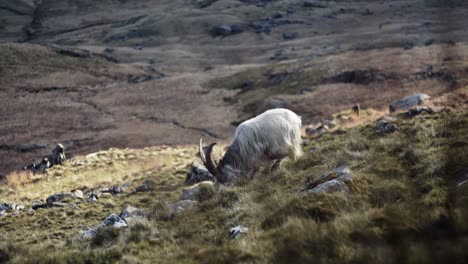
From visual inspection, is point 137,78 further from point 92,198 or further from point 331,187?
point 331,187

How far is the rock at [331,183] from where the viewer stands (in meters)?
Answer: 7.55

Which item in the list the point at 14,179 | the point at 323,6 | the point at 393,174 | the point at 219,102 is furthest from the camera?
the point at 323,6

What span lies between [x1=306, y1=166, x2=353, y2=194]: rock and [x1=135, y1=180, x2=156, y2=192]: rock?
10311 millimetres

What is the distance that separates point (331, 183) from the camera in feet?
25.4

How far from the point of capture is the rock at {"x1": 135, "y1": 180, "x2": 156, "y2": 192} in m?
17.6

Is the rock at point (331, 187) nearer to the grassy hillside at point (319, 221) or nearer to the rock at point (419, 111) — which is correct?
the grassy hillside at point (319, 221)

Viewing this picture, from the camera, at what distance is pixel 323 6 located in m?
166

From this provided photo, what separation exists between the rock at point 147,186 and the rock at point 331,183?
10.3m

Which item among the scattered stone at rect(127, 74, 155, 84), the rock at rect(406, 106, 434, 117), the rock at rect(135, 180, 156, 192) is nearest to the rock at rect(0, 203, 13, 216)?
the rock at rect(135, 180, 156, 192)

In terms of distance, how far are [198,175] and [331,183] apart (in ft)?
34.1

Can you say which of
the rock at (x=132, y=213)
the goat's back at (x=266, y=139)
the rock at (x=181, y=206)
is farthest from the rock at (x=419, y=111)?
the rock at (x=132, y=213)

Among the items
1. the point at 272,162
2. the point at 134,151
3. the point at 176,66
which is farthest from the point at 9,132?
the point at 176,66

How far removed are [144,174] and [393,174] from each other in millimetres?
15237

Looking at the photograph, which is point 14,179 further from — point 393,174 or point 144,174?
point 393,174
